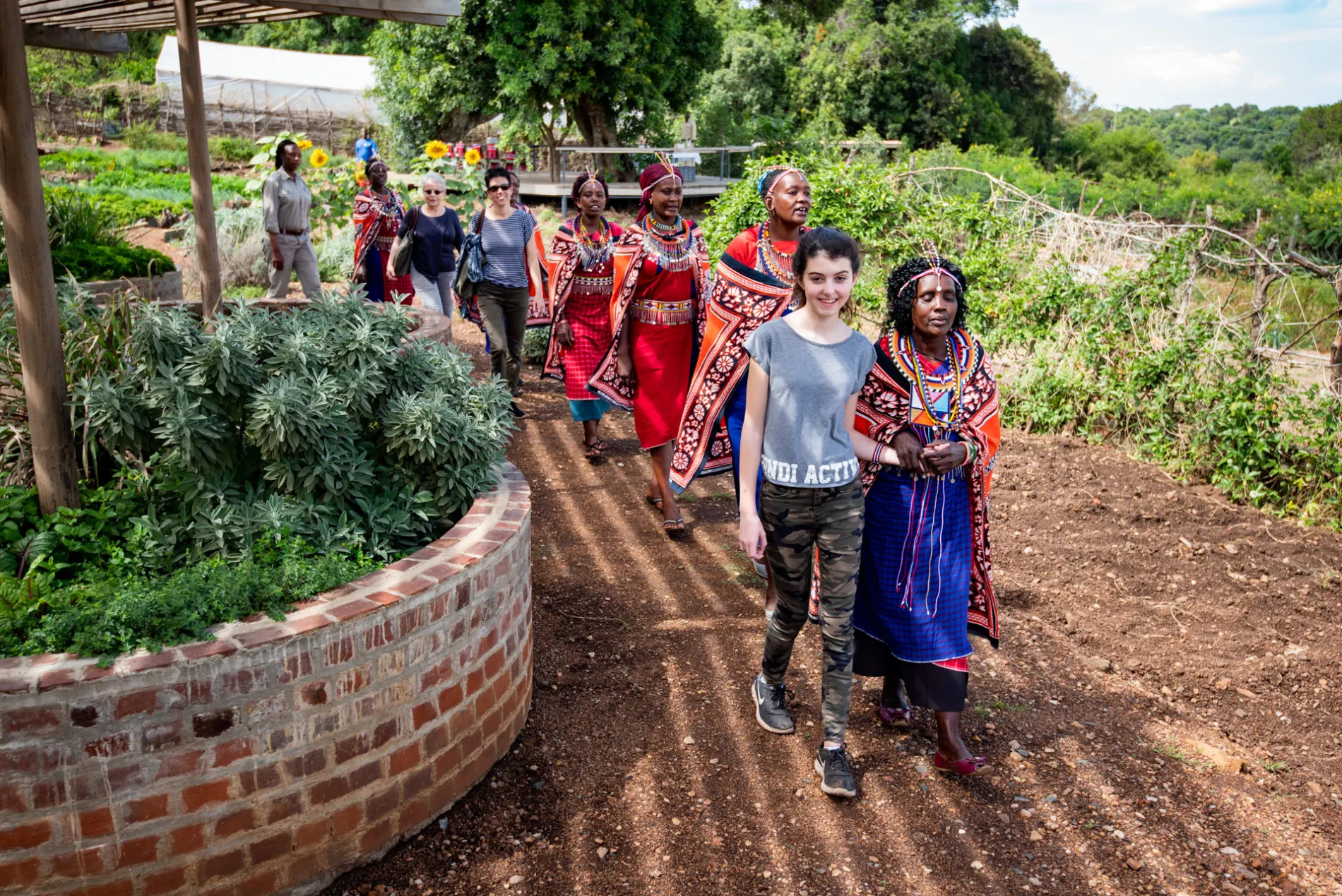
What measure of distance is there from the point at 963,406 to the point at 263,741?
2166mm

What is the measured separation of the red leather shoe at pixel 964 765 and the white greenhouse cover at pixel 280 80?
31693mm

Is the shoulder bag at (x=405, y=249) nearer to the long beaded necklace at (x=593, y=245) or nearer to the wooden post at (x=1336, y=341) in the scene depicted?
the long beaded necklace at (x=593, y=245)

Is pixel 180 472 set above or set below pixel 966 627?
above

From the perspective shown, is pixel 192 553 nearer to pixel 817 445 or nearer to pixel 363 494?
pixel 363 494

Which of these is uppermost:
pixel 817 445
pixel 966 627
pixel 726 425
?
pixel 817 445

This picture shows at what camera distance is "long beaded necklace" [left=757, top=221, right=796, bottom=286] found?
4.33 meters

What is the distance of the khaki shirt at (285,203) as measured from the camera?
766 cm

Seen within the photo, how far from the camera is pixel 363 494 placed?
130 inches

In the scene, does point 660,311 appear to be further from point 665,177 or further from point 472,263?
point 472,263

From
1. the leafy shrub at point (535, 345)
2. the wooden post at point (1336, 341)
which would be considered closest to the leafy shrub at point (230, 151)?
the leafy shrub at point (535, 345)

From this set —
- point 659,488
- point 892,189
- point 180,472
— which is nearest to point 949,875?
point 180,472

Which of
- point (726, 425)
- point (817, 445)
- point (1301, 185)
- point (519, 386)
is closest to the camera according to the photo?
point (817, 445)

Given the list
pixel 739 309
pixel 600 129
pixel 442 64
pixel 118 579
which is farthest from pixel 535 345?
pixel 600 129

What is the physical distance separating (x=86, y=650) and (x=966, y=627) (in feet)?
8.18
